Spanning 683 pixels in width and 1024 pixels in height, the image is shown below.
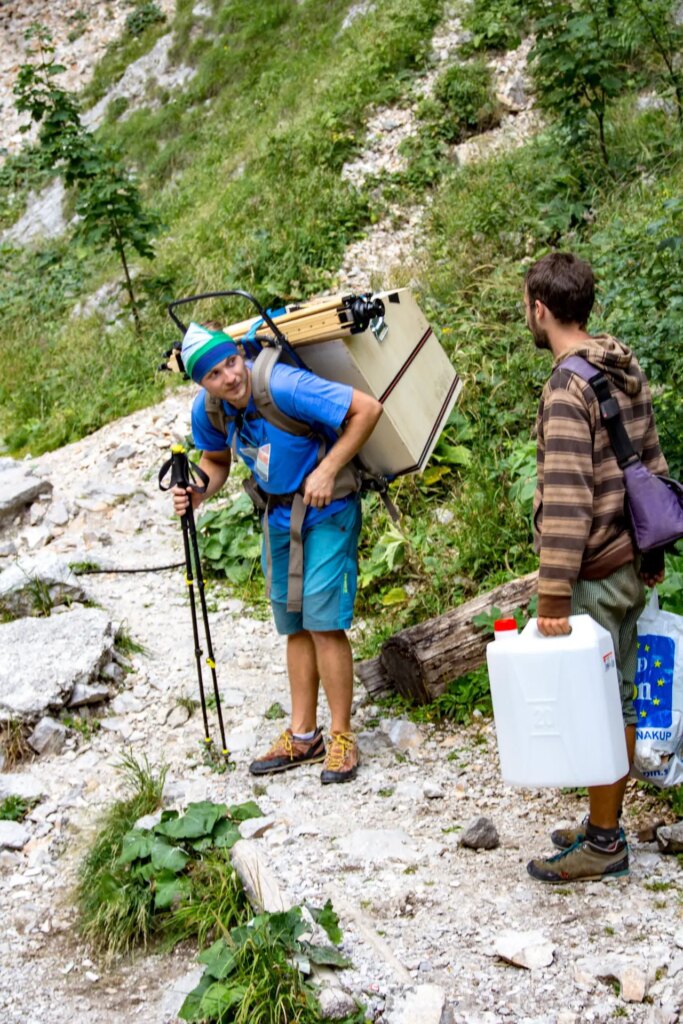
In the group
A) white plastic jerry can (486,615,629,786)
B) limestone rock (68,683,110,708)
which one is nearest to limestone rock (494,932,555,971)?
white plastic jerry can (486,615,629,786)

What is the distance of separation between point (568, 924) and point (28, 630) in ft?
11.6

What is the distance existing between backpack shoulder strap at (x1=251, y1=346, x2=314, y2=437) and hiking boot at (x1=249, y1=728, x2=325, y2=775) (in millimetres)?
1443

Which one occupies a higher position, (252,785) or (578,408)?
(578,408)

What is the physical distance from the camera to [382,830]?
4027 millimetres

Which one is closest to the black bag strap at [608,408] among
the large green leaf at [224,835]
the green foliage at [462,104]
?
the large green leaf at [224,835]

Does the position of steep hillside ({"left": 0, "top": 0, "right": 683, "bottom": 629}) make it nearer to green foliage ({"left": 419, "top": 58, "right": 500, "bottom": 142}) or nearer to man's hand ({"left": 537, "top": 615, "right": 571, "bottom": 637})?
green foliage ({"left": 419, "top": 58, "right": 500, "bottom": 142})

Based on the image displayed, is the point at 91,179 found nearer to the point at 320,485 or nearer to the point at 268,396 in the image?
the point at 268,396

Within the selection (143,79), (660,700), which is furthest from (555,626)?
(143,79)

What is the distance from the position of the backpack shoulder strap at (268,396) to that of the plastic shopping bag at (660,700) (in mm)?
1507

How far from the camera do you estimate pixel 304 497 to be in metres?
4.13

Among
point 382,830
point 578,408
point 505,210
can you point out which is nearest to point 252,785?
point 382,830

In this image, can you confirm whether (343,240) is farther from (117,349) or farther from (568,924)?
(568,924)

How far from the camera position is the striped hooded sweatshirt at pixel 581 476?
3041mm

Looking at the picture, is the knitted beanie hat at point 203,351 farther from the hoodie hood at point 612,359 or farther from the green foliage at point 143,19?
the green foliage at point 143,19
